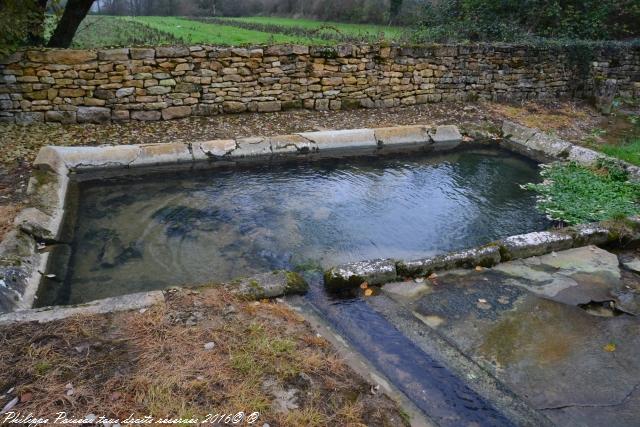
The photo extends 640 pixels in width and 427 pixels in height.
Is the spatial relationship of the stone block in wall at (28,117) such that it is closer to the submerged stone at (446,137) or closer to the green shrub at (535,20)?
the submerged stone at (446,137)

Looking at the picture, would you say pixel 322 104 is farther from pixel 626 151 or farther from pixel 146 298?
pixel 146 298

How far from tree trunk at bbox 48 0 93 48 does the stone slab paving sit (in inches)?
318

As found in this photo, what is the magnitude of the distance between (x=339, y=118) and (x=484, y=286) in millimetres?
5767

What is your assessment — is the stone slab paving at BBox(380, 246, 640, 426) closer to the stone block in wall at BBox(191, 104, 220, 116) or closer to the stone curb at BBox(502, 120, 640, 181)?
the stone curb at BBox(502, 120, 640, 181)

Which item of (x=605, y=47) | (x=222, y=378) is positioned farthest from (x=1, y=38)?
(x=605, y=47)

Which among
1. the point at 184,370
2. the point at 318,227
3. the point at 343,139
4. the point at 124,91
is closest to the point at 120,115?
the point at 124,91

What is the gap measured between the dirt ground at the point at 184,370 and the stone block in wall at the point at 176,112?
5.87m

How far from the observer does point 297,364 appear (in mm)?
3086

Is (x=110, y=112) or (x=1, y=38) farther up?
(x=1, y=38)

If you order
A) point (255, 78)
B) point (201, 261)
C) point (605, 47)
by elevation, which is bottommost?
point (201, 261)

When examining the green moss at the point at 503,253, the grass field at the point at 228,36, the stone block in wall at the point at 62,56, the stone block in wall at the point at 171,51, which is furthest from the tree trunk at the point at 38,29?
the green moss at the point at 503,253

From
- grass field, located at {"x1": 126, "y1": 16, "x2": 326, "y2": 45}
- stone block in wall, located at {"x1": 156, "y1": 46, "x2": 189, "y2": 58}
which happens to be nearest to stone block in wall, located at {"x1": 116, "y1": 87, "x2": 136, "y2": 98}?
stone block in wall, located at {"x1": 156, "y1": 46, "x2": 189, "y2": 58}

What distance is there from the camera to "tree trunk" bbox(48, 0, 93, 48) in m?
8.70

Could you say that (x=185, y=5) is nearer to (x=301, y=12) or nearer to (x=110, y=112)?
(x=301, y=12)
